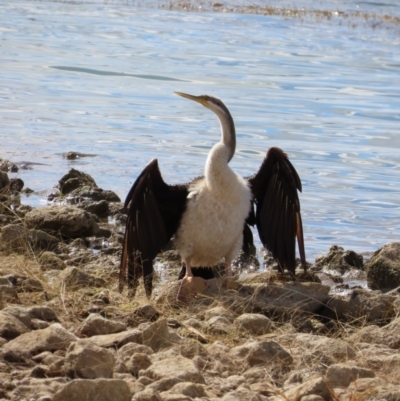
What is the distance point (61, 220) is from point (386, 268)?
2350 millimetres

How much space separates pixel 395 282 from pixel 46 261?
244 centimetres

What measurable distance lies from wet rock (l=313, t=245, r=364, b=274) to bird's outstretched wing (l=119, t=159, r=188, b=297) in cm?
188

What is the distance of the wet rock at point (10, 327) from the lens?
4.33 meters

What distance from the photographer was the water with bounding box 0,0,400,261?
10961 millimetres

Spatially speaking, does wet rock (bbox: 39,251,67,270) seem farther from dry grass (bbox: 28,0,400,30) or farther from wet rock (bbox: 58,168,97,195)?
dry grass (bbox: 28,0,400,30)

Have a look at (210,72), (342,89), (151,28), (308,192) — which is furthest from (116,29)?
(308,192)


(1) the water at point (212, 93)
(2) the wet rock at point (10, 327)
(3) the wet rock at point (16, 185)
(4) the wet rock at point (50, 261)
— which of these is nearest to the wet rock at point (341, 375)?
(2) the wet rock at point (10, 327)

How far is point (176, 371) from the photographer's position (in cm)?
400

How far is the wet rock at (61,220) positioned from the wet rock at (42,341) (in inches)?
137

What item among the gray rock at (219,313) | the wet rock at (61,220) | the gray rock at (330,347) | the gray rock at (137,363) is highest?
the gray rock at (137,363)

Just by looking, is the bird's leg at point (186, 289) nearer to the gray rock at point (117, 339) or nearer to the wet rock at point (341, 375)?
the gray rock at point (117, 339)

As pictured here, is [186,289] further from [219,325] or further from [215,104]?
[215,104]

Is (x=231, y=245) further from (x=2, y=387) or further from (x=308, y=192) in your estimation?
(x=308, y=192)

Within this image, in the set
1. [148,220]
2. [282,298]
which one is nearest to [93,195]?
[148,220]
